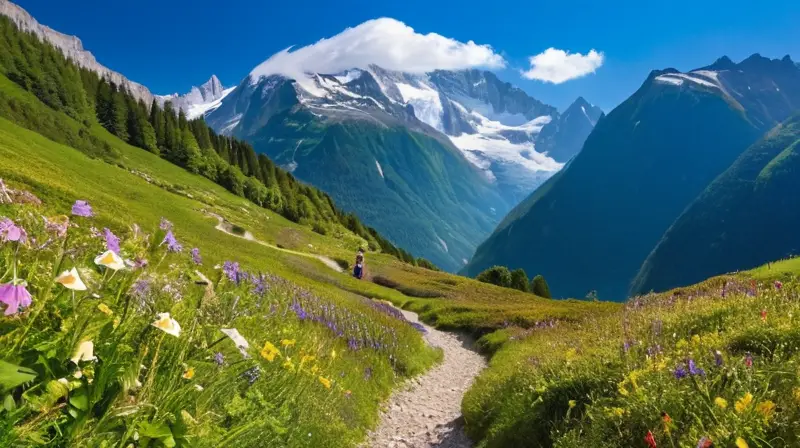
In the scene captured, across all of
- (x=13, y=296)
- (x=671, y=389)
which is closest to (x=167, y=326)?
(x=13, y=296)

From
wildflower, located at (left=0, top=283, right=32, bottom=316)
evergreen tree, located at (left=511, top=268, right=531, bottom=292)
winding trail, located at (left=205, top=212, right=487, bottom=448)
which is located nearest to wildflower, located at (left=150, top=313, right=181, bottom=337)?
wildflower, located at (left=0, top=283, right=32, bottom=316)

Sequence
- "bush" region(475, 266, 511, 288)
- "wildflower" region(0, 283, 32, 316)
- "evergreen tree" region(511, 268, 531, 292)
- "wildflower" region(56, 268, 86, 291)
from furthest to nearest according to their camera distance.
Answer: "evergreen tree" region(511, 268, 531, 292) → "bush" region(475, 266, 511, 288) → "wildflower" region(56, 268, 86, 291) → "wildflower" region(0, 283, 32, 316)

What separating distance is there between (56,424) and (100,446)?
31 cm

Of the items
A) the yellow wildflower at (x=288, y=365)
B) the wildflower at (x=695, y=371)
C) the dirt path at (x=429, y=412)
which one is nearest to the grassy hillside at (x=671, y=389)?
the wildflower at (x=695, y=371)

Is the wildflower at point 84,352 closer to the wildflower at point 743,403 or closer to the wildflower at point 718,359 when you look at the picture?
the wildflower at point 743,403

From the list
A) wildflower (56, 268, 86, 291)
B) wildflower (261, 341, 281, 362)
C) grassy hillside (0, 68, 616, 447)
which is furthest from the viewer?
wildflower (261, 341, 281, 362)

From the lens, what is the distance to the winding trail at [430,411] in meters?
9.45

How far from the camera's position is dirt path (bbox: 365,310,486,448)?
372 inches

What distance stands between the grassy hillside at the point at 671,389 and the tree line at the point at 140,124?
96.0 m

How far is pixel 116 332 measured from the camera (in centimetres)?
330

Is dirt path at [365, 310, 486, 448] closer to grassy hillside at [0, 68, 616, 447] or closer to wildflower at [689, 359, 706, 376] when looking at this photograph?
grassy hillside at [0, 68, 616, 447]

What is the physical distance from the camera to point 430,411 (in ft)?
40.3

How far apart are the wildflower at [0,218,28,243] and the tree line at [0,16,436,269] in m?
101

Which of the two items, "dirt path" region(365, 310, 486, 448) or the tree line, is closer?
"dirt path" region(365, 310, 486, 448)
